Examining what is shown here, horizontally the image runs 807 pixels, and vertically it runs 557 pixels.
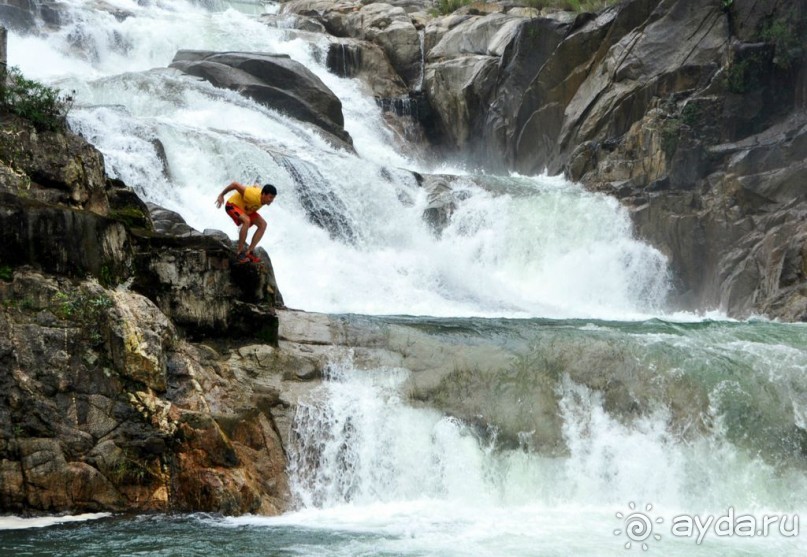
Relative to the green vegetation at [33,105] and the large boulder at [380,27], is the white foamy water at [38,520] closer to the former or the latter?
the green vegetation at [33,105]

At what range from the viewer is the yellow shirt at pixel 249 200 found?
12539mm

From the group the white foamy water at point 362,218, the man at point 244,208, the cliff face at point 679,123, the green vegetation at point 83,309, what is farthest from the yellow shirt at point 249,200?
the cliff face at point 679,123

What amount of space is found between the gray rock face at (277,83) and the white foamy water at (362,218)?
0.72 meters

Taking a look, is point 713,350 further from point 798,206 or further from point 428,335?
point 798,206

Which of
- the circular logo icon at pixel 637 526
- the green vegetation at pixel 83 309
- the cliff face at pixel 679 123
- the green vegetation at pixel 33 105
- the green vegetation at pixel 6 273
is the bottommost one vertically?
the circular logo icon at pixel 637 526

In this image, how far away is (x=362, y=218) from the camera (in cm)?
Answer: 2208

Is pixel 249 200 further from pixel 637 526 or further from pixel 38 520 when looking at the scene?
pixel 637 526

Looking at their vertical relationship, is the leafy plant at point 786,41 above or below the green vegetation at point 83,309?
above

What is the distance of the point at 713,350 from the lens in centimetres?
1324

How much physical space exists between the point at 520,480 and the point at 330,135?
58.0 feet

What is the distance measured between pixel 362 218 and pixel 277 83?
8.46m

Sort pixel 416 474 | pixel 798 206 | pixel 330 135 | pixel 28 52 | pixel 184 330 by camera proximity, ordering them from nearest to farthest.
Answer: pixel 416 474 < pixel 184 330 < pixel 798 206 < pixel 330 135 < pixel 28 52

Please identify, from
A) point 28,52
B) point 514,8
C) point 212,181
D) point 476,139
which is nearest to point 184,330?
point 212,181

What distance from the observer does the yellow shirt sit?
494 inches
